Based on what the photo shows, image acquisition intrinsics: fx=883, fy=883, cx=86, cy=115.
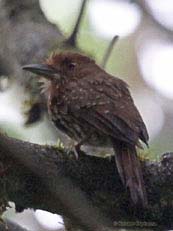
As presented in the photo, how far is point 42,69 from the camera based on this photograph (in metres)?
3.23

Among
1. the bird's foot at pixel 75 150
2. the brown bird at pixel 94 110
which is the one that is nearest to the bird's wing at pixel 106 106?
the brown bird at pixel 94 110

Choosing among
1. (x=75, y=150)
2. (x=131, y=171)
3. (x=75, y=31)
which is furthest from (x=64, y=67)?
(x=131, y=171)

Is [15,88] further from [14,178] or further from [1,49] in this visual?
[14,178]

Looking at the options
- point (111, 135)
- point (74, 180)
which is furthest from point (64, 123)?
point (74, 180)

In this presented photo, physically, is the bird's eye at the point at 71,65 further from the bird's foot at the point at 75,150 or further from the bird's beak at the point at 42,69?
the bird's foot at the point at 75,150

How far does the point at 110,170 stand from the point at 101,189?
0.36 ft

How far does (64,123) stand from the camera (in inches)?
123

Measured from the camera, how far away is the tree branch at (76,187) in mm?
2662

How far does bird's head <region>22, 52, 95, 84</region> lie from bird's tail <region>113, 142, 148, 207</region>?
0.48m

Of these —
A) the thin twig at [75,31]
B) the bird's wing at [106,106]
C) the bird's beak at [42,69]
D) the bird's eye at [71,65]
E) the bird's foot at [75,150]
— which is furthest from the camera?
the bird's eye at [71,65]

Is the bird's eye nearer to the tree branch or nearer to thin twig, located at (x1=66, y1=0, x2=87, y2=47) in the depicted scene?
thin twig, located at (x1=66, y1=0, x2=87, y2=47)

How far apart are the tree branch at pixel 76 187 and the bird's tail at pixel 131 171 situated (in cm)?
4

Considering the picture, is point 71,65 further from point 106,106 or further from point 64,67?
point 106,106

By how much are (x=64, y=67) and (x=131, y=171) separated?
30.1 inches
